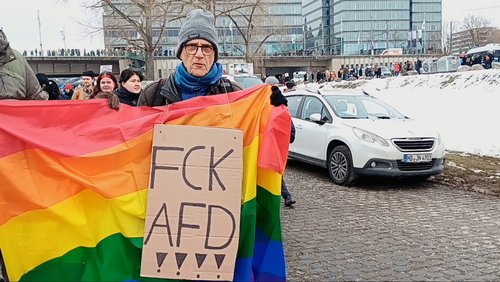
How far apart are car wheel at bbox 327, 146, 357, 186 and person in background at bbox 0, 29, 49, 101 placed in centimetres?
583

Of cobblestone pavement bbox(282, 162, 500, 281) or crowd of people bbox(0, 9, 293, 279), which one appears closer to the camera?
crowd of people bbox(0, 9, 293, 279)

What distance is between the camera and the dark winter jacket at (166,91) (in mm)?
3588

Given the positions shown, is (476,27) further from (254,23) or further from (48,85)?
(48,85)

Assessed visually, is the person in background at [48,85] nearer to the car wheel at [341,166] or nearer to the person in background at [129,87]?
the person in background at [129,87]

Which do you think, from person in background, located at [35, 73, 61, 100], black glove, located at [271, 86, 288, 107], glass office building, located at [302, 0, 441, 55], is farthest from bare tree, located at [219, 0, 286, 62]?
glass office building, located at [302, 0, 441, 55]

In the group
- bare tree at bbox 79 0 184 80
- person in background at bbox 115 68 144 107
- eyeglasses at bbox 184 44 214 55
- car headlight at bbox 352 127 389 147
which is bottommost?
car headlight at bbox 352 127 389 147

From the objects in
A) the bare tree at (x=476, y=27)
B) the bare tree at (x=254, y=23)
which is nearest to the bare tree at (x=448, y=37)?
the bare tree at (x=476, y=27)

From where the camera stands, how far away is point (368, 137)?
8.51 meters

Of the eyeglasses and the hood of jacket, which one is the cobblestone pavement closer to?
the eyeglasses

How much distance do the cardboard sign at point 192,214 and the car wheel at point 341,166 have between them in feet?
18.9

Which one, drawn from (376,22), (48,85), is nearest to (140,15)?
(48,85)

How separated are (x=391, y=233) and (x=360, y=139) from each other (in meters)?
2.84

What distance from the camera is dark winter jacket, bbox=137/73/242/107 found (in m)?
3.59

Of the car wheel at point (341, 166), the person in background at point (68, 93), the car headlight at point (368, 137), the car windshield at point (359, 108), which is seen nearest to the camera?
the car headlight at point (368, 137)
